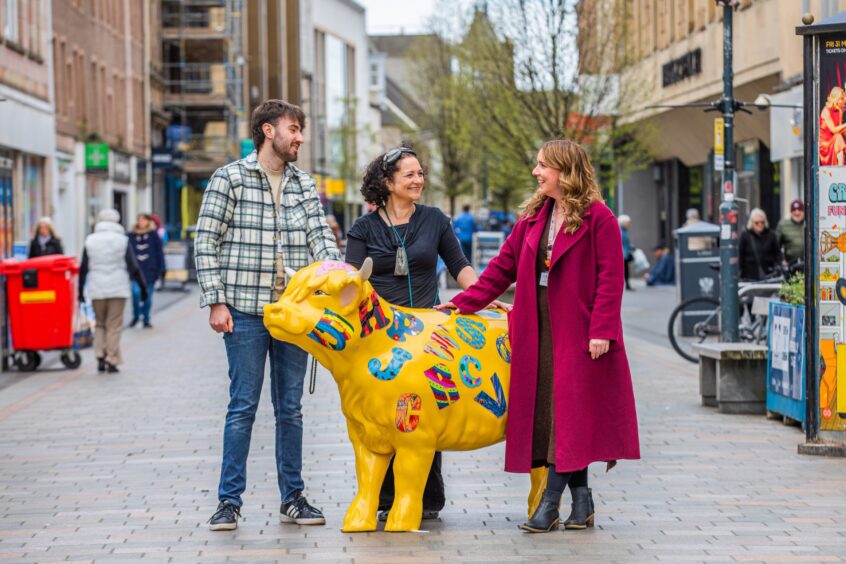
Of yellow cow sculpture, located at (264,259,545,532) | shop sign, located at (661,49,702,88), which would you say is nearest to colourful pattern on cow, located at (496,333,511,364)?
yellow cow sculpture, located at (264,259,545,532)

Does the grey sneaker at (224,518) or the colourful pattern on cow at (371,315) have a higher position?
the colourful pattern on cow at (371,315)

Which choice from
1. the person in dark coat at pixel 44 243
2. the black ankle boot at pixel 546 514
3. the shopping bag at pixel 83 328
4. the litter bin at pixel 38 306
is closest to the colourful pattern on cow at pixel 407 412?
the black ankle boot at pixel 546 514

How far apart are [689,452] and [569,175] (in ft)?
11.4

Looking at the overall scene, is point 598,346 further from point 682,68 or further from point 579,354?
point 682,68

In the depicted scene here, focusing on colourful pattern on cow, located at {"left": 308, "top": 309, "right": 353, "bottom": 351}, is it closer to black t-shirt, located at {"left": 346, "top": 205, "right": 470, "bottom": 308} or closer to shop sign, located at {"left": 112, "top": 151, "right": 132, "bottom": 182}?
black t-shirt, located at {"left": 346, "top": 205, "right": 470, "bottom": 308}

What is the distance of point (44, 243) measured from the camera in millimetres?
22641

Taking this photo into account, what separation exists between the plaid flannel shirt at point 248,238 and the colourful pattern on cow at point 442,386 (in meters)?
0.79

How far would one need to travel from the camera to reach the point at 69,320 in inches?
671

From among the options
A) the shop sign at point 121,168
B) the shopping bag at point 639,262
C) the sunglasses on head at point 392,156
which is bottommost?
Result: the shopping bag at point 639,262

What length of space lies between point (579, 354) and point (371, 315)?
3.16 ft

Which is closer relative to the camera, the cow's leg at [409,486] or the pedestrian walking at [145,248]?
the cow's leg at [409,486]

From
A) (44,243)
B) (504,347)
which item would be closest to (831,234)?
(504,347)

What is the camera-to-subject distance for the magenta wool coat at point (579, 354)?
7.21 meters

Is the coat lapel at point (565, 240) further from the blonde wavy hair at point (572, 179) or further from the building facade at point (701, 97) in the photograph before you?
the building facade at point (701, 97)
